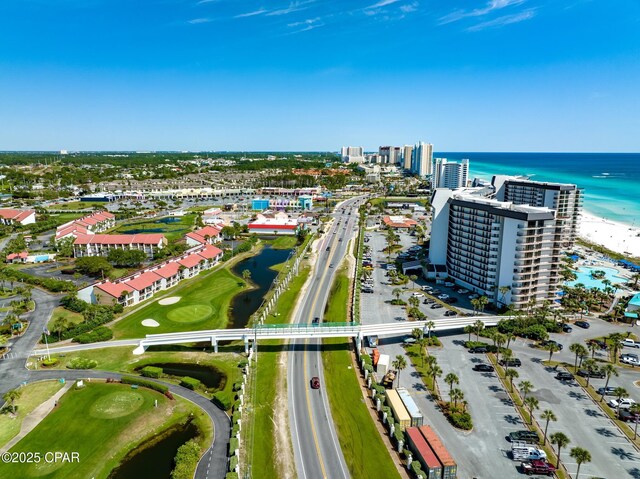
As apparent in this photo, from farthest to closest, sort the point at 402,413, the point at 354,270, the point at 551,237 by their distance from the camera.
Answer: the point at 354,270 → the point at 551,237 → the point at 402,413

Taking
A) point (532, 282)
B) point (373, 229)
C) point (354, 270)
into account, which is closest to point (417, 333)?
point (532, 282)

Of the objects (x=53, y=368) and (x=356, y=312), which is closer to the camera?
(x=53, y=368)

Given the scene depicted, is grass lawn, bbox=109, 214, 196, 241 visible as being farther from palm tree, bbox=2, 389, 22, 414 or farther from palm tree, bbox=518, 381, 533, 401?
palm tree, bbox=518, 381, 533, 401

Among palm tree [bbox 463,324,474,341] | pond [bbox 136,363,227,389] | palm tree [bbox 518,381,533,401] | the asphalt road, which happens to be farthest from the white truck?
pond [bbox 136,363,227,389]

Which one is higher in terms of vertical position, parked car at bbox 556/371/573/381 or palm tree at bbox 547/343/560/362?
palm tree at bbox 547/343/560/362

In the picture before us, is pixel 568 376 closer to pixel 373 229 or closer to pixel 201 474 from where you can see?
pixel 201 474

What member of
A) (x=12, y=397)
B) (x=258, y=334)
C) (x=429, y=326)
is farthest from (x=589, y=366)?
(x=12, y=397)
